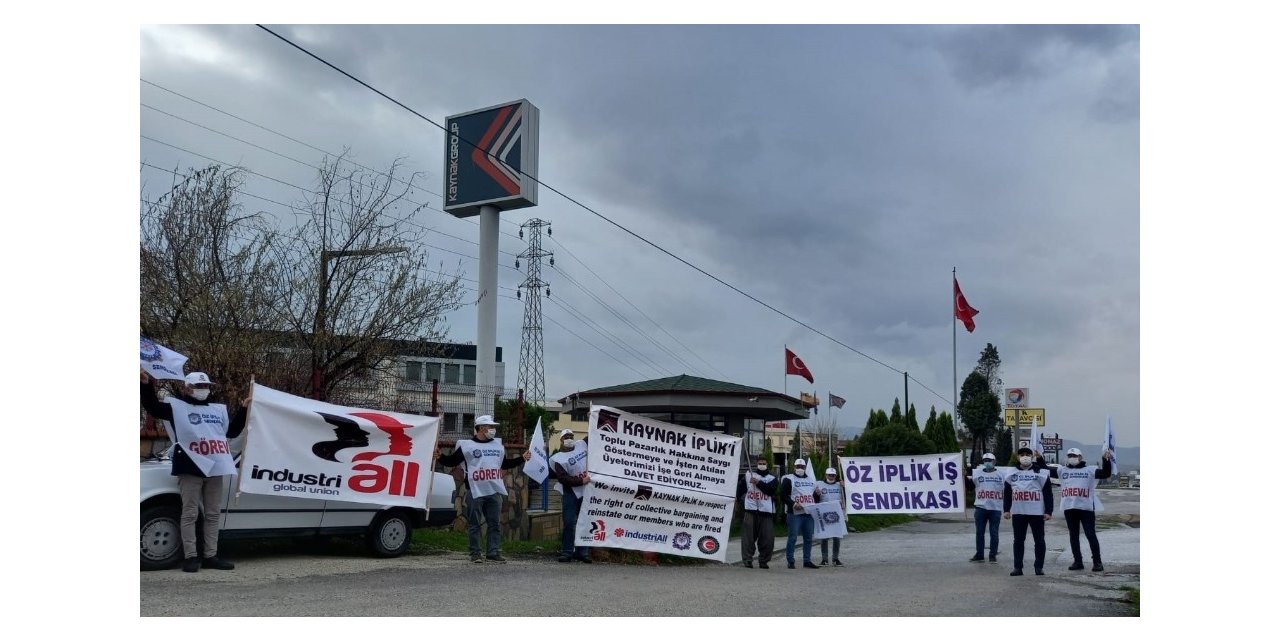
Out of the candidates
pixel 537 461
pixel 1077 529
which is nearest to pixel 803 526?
pixel 1077 529

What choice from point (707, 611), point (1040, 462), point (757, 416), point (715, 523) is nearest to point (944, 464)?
point (1040, 462)

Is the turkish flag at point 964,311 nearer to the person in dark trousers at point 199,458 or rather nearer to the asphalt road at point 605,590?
the asphalt road at point 605,590

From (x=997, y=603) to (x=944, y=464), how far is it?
6.20m

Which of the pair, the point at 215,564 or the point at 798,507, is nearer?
the point at 215,564

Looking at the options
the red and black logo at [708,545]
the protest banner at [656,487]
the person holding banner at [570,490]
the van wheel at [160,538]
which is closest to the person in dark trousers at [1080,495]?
the protest banner at [656,487]

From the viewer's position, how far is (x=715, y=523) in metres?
14.0

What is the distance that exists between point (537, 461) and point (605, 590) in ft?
11.1

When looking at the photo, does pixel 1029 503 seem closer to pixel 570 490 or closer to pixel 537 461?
pixel 570 490

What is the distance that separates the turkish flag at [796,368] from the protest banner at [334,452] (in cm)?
2208

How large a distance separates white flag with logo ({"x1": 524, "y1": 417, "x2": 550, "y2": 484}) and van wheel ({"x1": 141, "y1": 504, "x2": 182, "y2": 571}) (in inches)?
179

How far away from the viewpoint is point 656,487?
13.8 metres

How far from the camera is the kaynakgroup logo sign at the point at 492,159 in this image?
109ft

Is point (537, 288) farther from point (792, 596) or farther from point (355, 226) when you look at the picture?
point (792, 596)

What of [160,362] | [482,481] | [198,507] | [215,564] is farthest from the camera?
[482,481]
